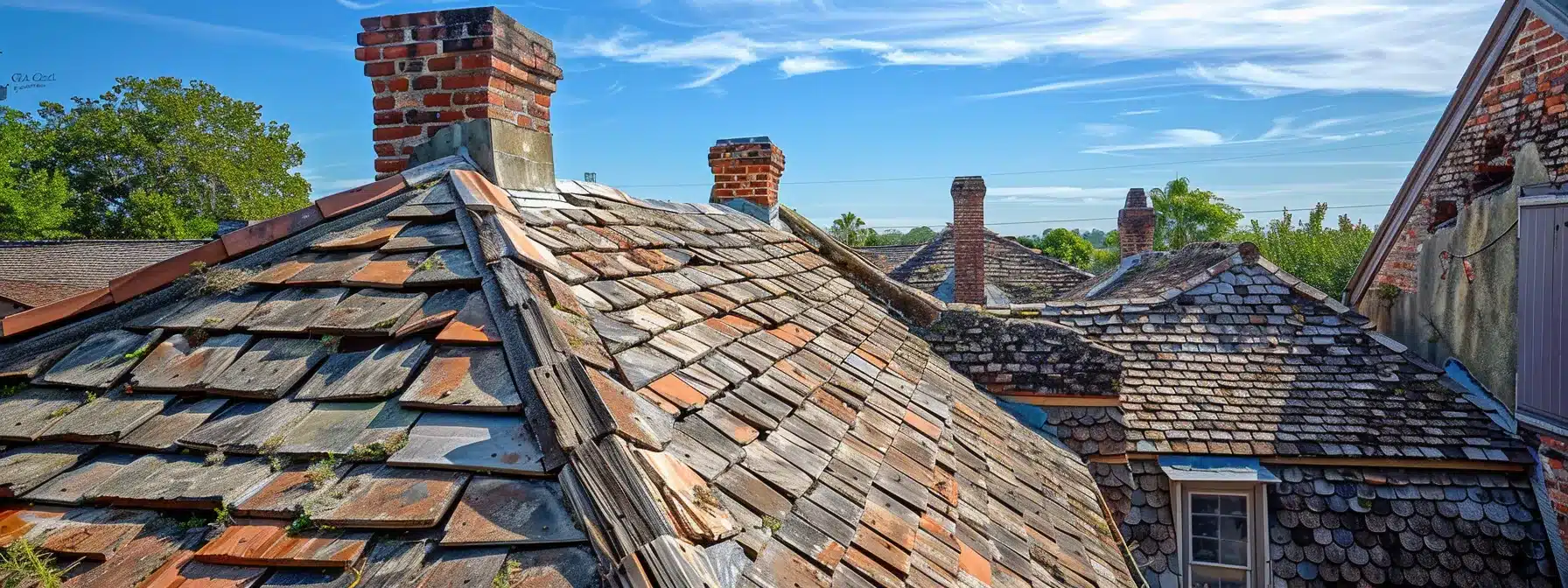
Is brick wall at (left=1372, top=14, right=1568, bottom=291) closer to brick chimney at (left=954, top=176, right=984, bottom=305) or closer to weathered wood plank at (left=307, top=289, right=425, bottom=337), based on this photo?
brick chimney at (left=954, top=176, right=984, bottom=305)

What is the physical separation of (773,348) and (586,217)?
132 centimetres

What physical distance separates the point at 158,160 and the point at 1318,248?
51514mm

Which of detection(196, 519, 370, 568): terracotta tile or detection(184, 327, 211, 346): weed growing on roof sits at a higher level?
detection(184, 327, 211, 346): weed growing on roof

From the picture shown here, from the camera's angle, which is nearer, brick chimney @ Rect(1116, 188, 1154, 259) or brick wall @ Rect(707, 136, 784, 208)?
brick wall @ Rect(707, 136, 784, 208)

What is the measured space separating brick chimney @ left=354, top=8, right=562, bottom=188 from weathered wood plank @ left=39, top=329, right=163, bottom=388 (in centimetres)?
170

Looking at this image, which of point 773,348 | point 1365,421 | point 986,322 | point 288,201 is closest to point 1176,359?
point 1365,421

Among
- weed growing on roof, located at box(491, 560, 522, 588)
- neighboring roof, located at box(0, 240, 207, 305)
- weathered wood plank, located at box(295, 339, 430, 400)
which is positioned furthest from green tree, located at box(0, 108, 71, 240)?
weed growing on roof, located at box(491, 560, 522, 588)

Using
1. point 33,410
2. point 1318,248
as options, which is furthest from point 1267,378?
point 1318,248

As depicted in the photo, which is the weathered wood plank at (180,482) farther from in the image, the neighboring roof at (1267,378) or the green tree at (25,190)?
the green tree at (25,190)

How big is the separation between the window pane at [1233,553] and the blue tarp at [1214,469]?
2.62 feet

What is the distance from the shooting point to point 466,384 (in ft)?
7.03

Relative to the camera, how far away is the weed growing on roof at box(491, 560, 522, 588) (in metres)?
1.58

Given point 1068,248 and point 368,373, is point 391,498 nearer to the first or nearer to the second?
point 368,373

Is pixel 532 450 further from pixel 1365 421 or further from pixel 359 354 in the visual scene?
pixel 1365 421
